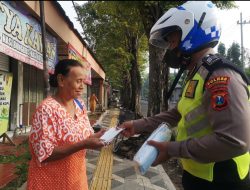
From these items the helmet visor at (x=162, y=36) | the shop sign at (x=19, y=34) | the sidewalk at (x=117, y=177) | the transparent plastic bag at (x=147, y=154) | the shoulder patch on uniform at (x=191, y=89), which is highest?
the shop sign at (x=19, y=34)

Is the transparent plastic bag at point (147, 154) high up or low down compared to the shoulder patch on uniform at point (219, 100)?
down

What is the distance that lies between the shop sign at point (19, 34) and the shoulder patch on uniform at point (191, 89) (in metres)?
4.57

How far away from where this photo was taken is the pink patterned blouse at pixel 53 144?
2.47m

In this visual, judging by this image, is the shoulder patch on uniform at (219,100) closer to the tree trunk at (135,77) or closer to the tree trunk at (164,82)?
the tree trunk at (164,82)

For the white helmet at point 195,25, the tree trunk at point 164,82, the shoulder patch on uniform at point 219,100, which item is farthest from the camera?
the tree trunk at point 164,82

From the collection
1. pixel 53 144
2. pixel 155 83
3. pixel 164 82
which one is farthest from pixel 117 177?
pixel 164 82

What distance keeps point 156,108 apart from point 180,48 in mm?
8069

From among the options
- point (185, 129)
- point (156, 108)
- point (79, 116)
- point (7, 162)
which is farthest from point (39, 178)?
point (156, 108)

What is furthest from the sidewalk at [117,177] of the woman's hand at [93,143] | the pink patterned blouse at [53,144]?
the woman's hand at [93,143]

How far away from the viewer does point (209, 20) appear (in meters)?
2.26

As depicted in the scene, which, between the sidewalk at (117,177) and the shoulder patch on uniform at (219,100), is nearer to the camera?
the shoulder patch on uniform at (219,100)

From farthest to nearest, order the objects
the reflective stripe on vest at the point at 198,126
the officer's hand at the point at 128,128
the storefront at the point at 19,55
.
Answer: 1. the storefront at the point at 19,55
2. the officer's hand at the point at 128,128
3. the reflective stripe on vest at the point at 198,126

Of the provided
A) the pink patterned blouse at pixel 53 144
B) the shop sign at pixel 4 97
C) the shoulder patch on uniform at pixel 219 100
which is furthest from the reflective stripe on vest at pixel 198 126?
the shop sign at pixel 4 97

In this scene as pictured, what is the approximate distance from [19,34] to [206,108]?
227 inches
